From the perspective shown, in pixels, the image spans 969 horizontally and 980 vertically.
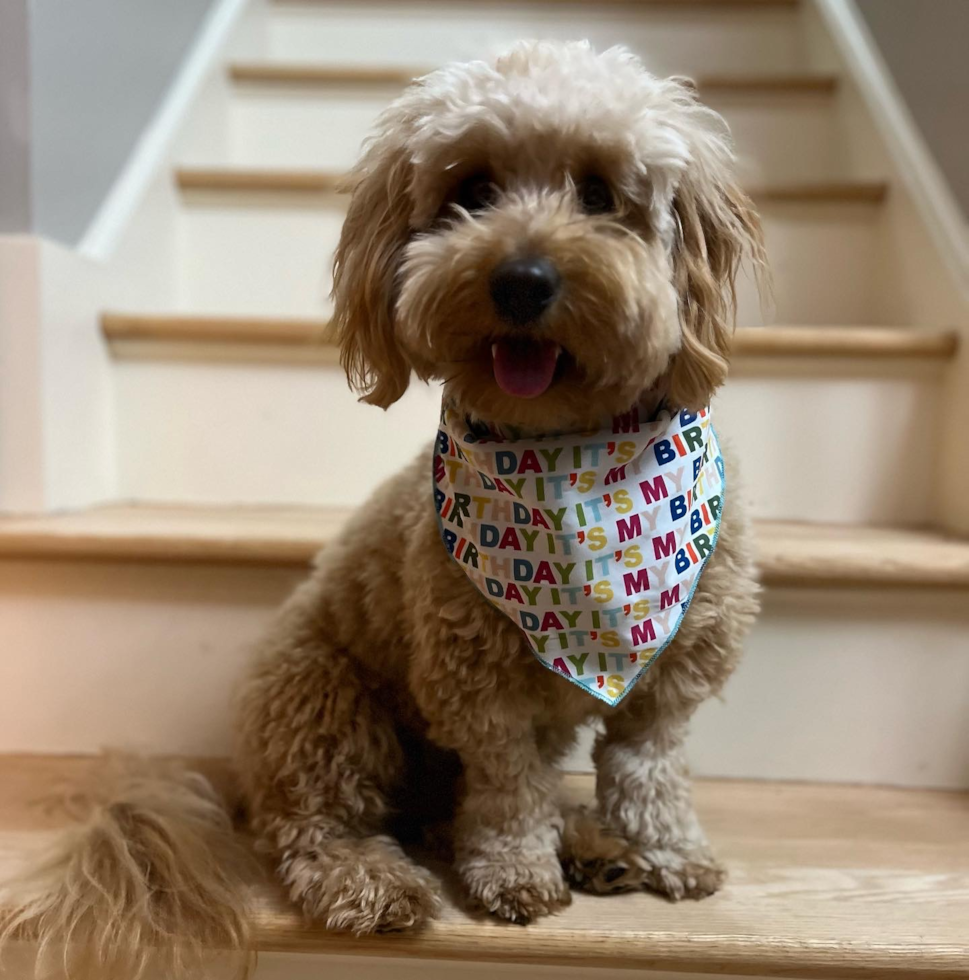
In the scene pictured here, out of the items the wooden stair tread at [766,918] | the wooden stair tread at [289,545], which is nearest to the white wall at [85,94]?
the wooden stair tread at [289,545]

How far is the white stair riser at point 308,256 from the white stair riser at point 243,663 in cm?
73

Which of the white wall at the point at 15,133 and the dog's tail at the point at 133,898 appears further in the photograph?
the white wall at the point at 15,133

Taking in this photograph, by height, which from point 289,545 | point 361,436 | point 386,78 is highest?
point 386,78

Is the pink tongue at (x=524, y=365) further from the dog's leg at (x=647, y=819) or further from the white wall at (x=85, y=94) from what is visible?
the white wall at (x=85, y=94)

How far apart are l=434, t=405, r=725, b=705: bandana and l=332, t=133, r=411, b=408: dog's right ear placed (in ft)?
Answer: 0.42

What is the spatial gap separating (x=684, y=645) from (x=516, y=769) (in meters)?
0.22

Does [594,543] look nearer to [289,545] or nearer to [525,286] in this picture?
[525,286]

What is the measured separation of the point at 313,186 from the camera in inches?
70.3

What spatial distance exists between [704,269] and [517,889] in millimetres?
644

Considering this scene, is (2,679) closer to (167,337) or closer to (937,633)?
(167,337)

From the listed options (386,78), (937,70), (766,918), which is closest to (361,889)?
(766,918)

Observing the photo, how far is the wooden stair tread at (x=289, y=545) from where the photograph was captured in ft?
3.69

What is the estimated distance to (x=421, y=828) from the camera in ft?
3.47

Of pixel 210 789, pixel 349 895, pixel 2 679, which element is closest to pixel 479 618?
pixel 349 895
